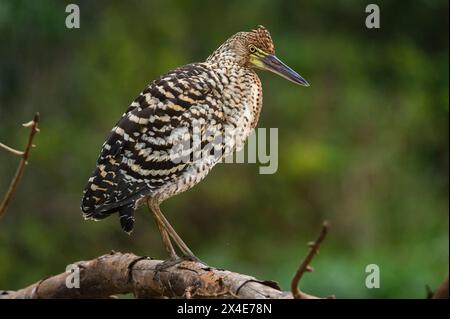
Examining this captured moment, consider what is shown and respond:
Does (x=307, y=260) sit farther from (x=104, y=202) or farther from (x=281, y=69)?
(x=281, y=69)

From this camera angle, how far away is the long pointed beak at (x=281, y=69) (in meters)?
4.20

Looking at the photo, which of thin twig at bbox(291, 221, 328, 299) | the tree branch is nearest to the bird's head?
the tree branch

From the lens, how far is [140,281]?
393 cm

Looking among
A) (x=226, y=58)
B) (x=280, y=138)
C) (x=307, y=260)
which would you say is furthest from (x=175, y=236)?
(x=280, y=138)

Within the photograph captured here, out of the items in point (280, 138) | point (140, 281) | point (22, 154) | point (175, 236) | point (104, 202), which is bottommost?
point (140, 281)

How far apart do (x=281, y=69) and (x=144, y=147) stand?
25.3 inches

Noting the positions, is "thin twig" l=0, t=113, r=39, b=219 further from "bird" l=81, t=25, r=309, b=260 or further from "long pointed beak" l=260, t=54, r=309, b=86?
"long pointed beak" l=260, t=54, r=309, b=86

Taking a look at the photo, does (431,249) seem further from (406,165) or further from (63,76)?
(63,76)

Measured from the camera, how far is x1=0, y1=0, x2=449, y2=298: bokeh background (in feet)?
28.2

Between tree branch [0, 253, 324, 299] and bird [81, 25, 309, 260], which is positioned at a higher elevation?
bird [81, 25, 309, 260]

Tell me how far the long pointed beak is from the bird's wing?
32cm

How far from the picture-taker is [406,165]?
9250mm
